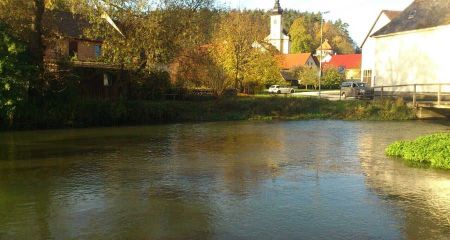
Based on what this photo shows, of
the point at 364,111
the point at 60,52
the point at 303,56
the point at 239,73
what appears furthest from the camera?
the point at 303,56

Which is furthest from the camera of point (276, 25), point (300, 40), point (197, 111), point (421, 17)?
point (300, 40)

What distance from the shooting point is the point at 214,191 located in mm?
11938

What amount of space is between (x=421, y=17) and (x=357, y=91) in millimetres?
8660

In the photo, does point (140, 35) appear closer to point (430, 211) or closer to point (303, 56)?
point (430, 211)

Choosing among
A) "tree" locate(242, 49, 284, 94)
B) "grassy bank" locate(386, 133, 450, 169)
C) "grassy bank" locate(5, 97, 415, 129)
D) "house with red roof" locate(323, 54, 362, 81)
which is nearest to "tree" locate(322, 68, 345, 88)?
"tree" locate(242, 49, 284, 94)

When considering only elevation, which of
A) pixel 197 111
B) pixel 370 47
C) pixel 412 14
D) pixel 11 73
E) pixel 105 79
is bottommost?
pixel 197 111

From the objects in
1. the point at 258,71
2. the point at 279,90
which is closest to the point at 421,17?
the point at 258,71

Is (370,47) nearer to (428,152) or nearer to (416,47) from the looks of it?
(416,47)

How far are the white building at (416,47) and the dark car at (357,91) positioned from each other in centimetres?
169

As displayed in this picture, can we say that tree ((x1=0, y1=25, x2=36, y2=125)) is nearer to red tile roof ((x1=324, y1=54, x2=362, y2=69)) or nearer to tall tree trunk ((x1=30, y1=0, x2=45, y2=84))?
tall tree trunk ((x1=30, y1=0, x2=45, y2=84))

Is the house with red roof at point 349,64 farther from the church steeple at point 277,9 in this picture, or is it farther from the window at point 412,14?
the window at point 412,14

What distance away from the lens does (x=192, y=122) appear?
33625 millimetres

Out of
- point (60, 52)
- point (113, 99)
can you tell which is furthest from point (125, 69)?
point (60, 52)

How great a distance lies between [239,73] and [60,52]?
881 inches
